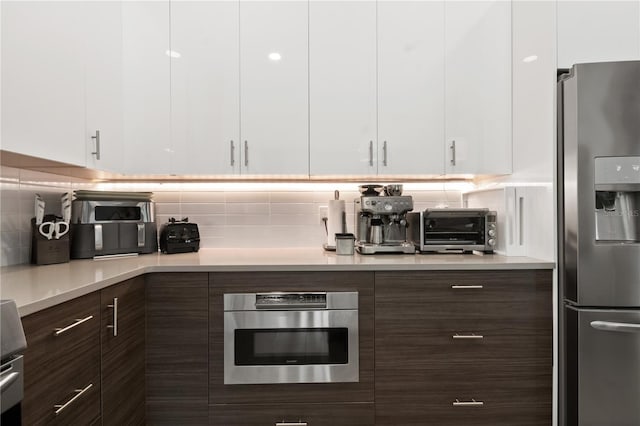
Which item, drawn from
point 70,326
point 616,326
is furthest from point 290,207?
point 616,326

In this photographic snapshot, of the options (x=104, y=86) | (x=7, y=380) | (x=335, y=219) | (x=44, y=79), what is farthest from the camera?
(x=335, y=219)

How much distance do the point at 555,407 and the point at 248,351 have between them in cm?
139

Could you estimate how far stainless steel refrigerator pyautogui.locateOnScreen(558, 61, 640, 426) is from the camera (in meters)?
1.86

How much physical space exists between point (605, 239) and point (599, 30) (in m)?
0.92

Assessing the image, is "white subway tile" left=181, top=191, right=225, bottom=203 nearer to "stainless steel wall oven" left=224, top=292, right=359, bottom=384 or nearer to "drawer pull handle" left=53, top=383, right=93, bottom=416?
"stainless steel wall oven" left=224, top=292, right=359, bottom=384

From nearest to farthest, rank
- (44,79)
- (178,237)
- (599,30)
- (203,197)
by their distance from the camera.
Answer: (44,79) → (599,30) → (178,237) → (203,197)

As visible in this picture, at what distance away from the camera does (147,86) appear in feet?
8.00

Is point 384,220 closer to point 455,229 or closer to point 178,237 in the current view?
point 455,229

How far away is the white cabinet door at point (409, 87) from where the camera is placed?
2.46m

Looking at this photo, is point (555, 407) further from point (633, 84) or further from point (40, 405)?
point (40, 405)

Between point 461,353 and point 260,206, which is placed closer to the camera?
point 461,353

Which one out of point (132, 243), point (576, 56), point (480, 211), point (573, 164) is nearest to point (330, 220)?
point (480, 211)

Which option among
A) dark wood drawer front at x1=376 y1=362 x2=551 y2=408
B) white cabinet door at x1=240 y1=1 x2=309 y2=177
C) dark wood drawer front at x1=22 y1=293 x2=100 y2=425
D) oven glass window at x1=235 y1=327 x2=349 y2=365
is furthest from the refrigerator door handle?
dark wood drawer front at x1=22 y1=293 x2=100 y2=425

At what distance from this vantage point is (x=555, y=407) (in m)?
2.04
